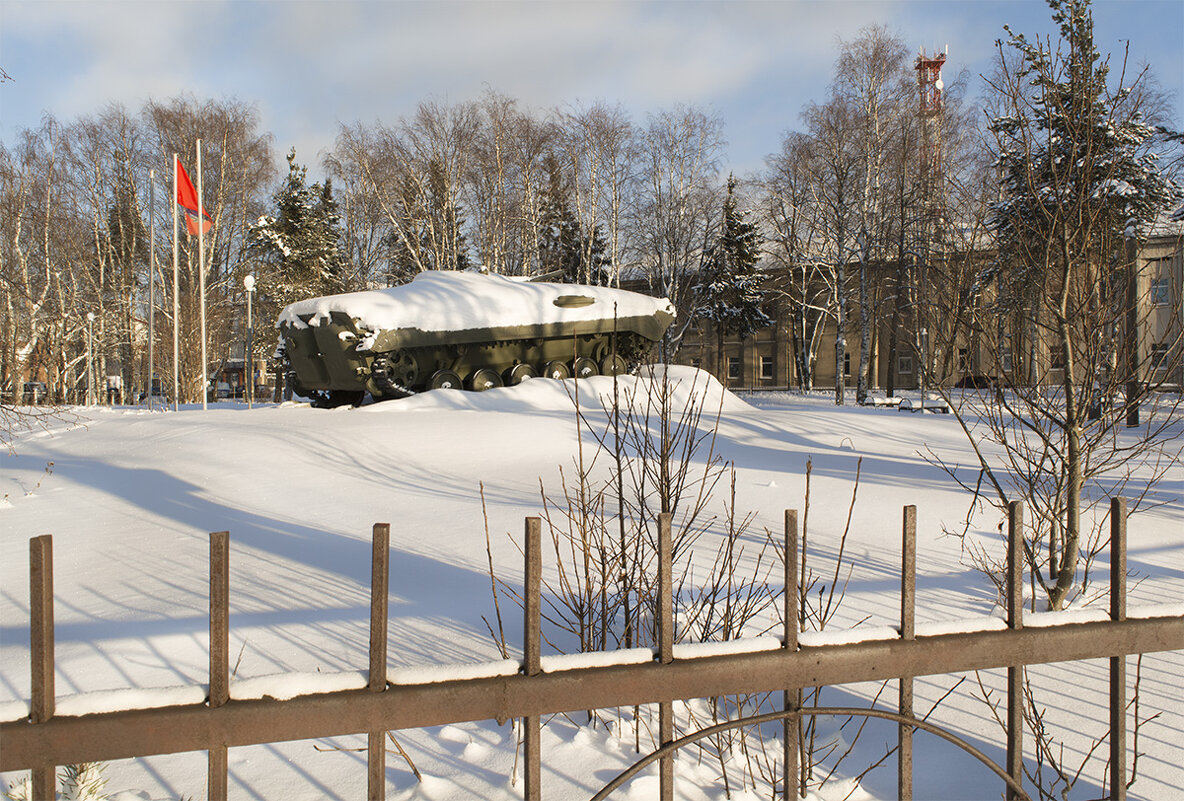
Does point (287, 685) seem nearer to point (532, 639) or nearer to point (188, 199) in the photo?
point (532, 639)

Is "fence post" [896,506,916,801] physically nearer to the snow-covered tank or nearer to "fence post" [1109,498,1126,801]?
"fence post" [1109,498,1126,801]

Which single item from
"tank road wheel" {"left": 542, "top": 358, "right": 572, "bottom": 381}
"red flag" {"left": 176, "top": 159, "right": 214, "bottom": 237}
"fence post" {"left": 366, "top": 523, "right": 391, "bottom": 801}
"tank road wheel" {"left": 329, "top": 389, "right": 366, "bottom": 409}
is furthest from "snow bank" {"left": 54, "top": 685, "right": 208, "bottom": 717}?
"red flag" {"left": 176, "top": 159, "right": 214, "bottom": 237}

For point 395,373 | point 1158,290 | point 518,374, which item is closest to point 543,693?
point 395,373

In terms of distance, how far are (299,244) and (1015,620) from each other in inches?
1324

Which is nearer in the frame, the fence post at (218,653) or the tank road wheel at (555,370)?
the fence post at (218,653)

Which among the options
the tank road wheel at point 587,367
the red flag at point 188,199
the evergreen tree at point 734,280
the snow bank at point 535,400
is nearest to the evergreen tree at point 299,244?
the red flag at point 188,199

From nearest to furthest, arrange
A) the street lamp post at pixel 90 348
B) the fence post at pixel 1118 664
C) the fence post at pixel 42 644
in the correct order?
the fence post at pixel 42 644, the fence post at pixel 1118 664, the street lamp post at pixel 90 348

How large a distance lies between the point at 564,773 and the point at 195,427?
8.49 m

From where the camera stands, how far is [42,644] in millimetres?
1146

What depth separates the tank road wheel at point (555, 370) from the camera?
15461mm

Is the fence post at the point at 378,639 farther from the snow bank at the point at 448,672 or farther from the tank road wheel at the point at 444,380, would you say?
the tank road wheel at the point at 444,380

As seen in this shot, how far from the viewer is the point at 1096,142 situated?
4.14 metres

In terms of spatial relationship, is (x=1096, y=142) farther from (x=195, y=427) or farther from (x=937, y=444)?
(x=195, y=427)

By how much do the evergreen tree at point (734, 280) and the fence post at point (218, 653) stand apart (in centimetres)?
3295
